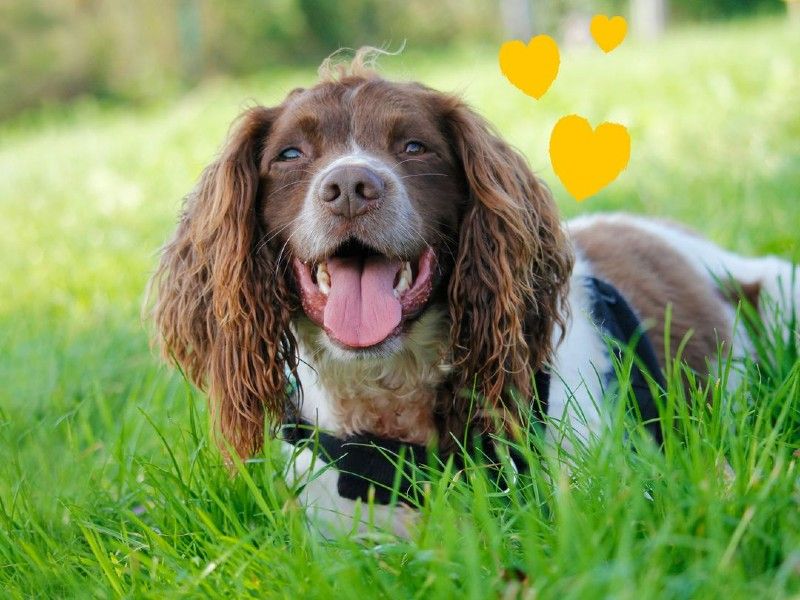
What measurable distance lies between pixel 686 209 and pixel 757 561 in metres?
4.77

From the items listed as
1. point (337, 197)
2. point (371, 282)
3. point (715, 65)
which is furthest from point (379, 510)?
point (715, 65)

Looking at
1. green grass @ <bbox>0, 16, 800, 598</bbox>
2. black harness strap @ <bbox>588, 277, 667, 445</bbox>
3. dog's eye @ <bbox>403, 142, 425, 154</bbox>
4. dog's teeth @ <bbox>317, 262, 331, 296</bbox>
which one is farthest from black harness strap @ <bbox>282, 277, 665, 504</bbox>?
dog's eye @ <bbox>403, 142, 425, 154</bbox>

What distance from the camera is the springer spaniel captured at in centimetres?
299

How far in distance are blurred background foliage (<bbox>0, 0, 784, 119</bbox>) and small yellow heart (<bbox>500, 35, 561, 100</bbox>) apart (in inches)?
610

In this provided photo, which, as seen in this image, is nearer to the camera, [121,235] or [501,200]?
[501,200]

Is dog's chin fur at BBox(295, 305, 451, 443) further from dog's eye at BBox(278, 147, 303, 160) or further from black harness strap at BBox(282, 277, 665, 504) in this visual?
dog's eye at BBox(278, 147, 303, 160)

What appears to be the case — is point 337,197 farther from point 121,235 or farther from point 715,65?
point 715,65

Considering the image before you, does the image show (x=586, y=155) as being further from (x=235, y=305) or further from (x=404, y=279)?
(x=235, y=305)

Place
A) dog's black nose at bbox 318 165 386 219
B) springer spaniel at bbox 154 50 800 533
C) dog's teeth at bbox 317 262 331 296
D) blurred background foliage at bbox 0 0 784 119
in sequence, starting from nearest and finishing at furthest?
dog's black nose at bbox 318 165 386 219 < springer spaniel at bbox 154 50 800 533 < dog's teeth at bbox 317 262 331 296 < blurred background foliage at bbox 0 0 784 119

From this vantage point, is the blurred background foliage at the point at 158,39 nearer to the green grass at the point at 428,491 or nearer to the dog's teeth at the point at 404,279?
the green grass at the point at 428,491

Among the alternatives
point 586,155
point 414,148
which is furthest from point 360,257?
point 586,155

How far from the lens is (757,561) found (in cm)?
185

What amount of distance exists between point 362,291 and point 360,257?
0.44 feet

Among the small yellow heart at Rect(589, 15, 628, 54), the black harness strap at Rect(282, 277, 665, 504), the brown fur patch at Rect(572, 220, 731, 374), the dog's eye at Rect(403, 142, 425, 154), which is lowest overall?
the black harness strap at Rect(282, 277, 665, 504)
